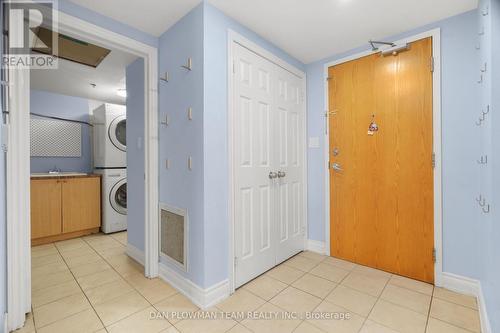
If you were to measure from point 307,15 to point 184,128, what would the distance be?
57.0 inches

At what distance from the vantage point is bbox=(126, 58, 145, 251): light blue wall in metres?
2.56

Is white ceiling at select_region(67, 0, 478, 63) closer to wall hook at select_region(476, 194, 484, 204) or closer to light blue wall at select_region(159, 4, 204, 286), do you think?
light blue wall at select_region(159, 4, 204, 286)

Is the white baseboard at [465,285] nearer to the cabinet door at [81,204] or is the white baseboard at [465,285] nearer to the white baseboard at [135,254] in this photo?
the white baseboard at [135,254]

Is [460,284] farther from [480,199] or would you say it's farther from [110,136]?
[110,136]

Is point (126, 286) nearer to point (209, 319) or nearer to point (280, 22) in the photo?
point (209, 319)

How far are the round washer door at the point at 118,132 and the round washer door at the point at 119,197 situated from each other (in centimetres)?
59

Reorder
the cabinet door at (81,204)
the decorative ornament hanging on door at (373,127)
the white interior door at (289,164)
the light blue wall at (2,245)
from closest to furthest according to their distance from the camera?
the light blue wall at (2,245)
the decorative ornament hanging on door at (373,127)
the white interior door at (289,164)
the cabinet door at (81,204)

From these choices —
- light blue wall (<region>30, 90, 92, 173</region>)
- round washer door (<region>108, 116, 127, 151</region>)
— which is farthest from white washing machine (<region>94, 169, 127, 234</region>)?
light blue wall (<region>30, 90, 92, 173</region>)

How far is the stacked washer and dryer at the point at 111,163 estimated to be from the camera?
3.65 meters

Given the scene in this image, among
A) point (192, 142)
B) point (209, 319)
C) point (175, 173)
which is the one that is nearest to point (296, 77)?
point (192, 142)

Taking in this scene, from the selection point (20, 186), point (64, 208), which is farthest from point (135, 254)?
point (64, 208)

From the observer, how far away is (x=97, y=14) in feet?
6.13

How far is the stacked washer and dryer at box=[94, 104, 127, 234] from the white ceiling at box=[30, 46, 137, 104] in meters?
0.37

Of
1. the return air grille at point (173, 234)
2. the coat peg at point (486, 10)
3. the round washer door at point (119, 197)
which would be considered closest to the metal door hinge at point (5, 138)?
the return air grille at point (173, 234)
